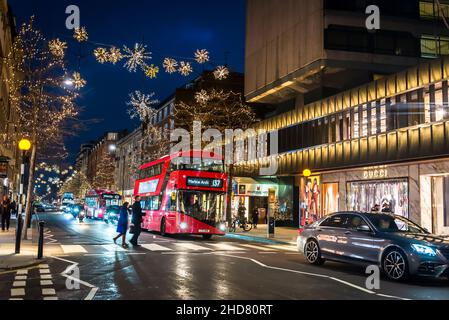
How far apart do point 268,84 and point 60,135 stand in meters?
19.0

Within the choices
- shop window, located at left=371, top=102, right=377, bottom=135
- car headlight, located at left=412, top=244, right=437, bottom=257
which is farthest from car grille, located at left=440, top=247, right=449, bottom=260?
shop window, located at left=371, top=102, right=377, bottom=135

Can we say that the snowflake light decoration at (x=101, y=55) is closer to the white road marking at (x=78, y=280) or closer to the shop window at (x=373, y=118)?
the white road marking at (x=78, y=280)

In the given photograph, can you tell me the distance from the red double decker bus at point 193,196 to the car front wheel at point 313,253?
33.5ft

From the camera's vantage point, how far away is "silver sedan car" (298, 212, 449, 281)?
35.3 ft

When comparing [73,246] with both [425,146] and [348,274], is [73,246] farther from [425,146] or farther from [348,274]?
[425,146]

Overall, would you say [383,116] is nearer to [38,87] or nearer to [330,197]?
[330,197]

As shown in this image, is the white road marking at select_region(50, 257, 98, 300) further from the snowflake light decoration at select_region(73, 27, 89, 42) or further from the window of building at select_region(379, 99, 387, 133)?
the window of building at select_region(379, 99, 387, 133)

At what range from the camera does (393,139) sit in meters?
25.1

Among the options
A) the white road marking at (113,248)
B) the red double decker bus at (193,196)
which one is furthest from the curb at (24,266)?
the red double decker bus at (193,196)

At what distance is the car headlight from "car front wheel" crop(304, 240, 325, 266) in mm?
3422

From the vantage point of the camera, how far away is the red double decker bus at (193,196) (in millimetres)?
23859

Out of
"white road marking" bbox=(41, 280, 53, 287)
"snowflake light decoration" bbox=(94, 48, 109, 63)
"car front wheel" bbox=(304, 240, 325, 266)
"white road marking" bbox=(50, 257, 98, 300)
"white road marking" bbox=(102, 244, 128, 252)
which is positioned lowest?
"white road marking" bbox=(41, 280, 53, 287)

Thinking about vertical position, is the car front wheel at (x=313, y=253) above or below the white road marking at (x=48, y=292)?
above

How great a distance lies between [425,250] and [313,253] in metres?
3.81
